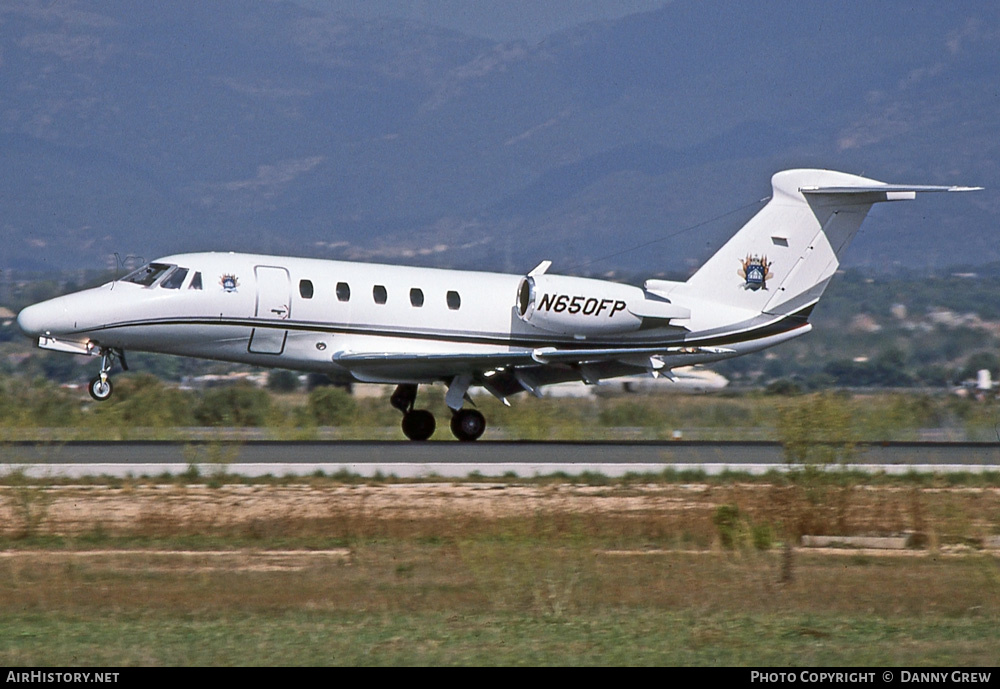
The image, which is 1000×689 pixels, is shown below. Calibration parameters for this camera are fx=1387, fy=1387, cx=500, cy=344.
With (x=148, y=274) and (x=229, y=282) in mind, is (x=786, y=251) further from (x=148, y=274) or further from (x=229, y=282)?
(x=148, y=274)

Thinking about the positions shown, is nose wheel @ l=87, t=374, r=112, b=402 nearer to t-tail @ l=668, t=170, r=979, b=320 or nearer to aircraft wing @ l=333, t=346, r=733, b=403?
aircraft wing @ l=333, t=346, r=733, b=403

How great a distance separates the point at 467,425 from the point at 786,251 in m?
6.92

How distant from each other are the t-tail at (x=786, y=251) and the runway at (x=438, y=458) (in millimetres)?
2913

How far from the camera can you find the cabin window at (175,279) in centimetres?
2317

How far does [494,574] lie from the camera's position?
12227 mm

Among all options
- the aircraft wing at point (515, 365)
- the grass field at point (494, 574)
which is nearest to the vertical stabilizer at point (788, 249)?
the aircraft wing at point (515, 365)

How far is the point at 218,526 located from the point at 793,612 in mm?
7056

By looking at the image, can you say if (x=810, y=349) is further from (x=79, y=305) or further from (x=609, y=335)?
(x=79, y=305)

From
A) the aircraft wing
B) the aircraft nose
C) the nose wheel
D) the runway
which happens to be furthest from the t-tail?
the aircraft nose

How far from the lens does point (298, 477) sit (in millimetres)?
18969

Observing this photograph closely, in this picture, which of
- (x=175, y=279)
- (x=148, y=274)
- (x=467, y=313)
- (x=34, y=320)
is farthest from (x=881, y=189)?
(x=34, y=320)

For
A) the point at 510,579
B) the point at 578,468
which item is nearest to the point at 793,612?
the point at 510,579

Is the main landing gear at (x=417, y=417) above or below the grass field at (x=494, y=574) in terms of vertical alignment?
above

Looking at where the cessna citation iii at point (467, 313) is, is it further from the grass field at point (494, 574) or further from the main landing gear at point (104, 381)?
the grass field at point (494, 574)
